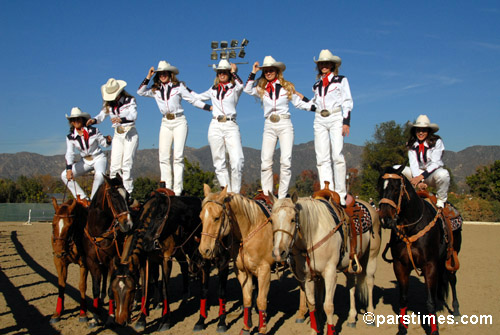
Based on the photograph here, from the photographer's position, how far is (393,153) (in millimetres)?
54938

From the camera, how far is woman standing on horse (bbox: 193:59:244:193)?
8.75m

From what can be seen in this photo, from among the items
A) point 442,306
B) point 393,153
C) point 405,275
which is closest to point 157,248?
point 405,275

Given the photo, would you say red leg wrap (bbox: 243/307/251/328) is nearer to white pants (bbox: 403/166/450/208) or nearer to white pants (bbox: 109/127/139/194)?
white pants (bbox: 403/166/450/208)

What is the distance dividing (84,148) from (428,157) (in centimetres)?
702

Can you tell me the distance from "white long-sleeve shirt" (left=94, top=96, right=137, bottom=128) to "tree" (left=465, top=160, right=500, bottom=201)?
39.5m

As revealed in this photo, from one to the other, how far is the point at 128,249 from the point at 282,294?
181 inches

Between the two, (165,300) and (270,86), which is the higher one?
(270,86)

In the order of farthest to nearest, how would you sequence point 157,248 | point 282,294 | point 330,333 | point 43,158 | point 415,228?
point 43,158, point 282,294, point 157,248, point 415,228, point 330,333

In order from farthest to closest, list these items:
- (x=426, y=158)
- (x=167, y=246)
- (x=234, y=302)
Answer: (x=234, y=302), (x=426, y=158), (x=167, y=246)

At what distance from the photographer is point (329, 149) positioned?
8.34 m

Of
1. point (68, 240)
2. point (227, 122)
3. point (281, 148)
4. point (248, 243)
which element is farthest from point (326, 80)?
point (68, 240)

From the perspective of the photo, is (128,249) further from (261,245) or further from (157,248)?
(261,245)

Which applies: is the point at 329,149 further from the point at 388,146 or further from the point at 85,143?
the point at 388,146

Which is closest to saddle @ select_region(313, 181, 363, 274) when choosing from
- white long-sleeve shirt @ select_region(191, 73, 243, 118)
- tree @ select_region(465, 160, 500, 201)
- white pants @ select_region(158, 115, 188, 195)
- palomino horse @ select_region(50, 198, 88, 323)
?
white long-sleeve shirt @ select_region(191, 73, 243, 118)
